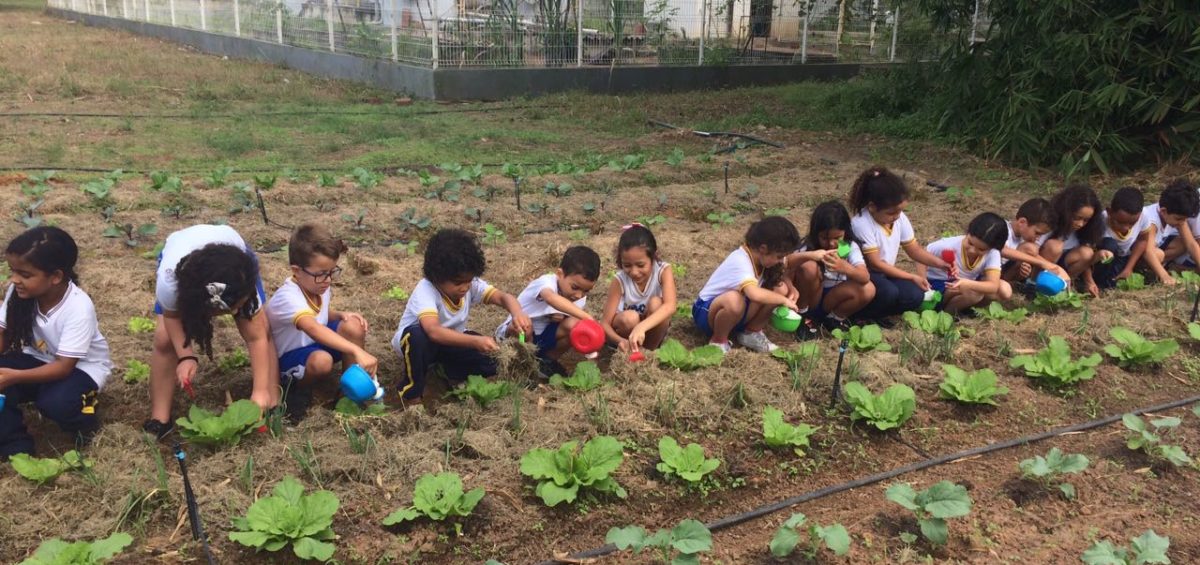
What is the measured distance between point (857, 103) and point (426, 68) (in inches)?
260

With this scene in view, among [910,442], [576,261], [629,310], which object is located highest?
[576,261]

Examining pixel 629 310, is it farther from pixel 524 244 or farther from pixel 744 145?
pixel 744 145

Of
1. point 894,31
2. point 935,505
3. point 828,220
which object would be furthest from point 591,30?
point 935,505

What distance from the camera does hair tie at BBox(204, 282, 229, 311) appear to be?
3219 mm

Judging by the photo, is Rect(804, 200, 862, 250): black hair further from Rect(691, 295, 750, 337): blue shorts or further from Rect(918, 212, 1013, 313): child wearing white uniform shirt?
Rect(918, 212, 1013, 313): child wearing white uniform shirt

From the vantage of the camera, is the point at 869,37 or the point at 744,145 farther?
the point at 869,37

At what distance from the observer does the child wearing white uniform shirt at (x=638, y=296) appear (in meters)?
4.08

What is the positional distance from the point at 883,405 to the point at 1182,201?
3468 mm

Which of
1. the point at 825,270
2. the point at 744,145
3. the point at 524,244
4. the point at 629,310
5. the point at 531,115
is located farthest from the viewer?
the point at 531,115

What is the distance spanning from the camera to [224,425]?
10.4 ft

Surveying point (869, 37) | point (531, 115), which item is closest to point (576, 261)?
point (531, 115)

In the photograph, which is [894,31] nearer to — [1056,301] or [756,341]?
[1056,301]

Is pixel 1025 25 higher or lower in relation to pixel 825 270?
higher

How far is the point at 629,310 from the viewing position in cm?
423
